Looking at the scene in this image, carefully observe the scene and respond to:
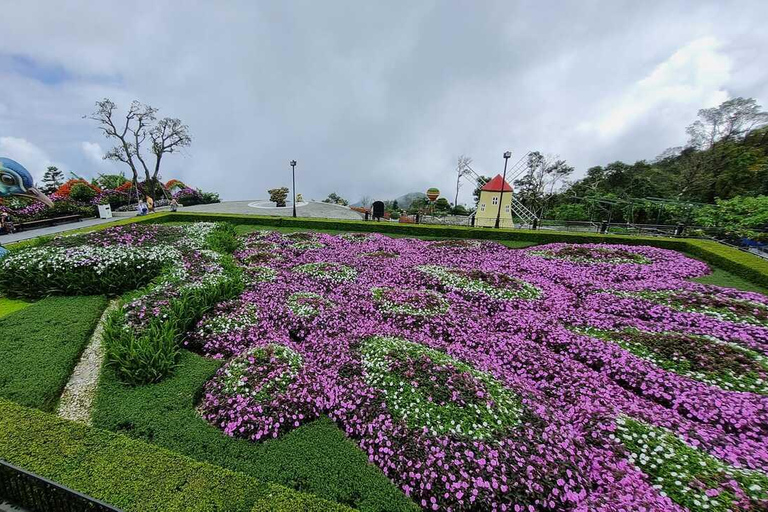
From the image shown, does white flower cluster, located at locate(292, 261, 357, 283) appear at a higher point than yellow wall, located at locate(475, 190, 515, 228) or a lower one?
lower

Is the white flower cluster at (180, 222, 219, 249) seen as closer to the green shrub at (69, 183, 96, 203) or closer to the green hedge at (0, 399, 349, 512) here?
the green hedge at (0, 399, 349, 512)

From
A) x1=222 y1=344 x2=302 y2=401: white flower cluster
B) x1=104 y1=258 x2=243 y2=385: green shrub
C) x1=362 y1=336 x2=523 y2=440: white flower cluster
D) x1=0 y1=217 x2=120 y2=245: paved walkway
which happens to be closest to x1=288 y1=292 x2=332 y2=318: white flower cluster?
x1=222 y1=344 x2=302 y2=401: white flower cluster

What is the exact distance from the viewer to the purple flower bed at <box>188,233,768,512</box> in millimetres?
3902

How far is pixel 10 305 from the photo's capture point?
815 cm

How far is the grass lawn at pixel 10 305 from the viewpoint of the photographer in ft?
25.6

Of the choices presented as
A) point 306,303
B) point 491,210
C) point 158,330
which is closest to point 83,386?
point 158,330

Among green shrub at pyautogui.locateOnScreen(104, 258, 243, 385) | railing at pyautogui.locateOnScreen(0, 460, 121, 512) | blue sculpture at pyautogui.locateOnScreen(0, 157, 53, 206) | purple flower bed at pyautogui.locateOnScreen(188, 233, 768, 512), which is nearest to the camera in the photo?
railing at pyautogui.locateOnScreen(0, 460, 121, 512)

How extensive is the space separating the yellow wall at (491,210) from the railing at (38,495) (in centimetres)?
2947

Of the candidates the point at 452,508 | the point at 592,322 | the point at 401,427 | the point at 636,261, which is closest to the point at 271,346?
the point at 401,427

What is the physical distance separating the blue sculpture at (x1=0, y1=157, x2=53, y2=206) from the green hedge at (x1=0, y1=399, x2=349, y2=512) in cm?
2223

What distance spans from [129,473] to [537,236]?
18.4m

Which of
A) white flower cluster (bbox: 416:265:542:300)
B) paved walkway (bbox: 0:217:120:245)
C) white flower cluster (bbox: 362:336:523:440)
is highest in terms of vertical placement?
paved walkway (bbox: 0:217:120:245)

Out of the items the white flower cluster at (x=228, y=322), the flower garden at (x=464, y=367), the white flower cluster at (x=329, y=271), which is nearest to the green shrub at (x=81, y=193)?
the flower garden at (x=464, y=367)

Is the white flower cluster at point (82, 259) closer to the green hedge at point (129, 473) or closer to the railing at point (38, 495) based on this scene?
the green hedge at point (129, 473)
